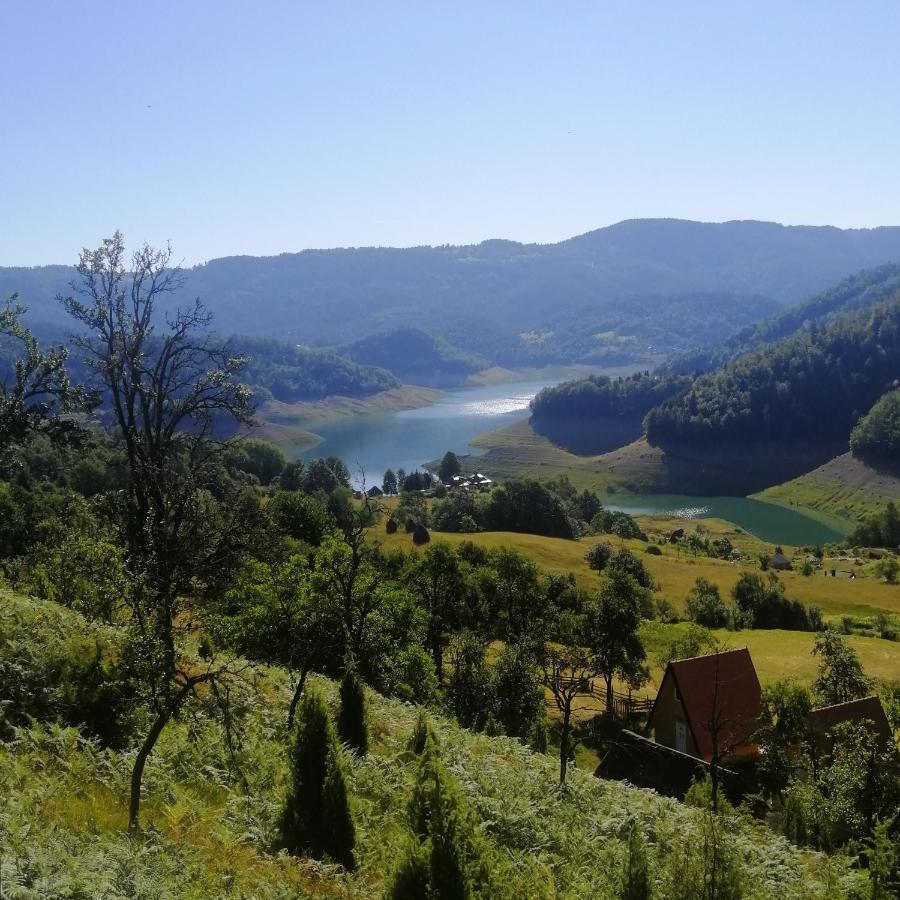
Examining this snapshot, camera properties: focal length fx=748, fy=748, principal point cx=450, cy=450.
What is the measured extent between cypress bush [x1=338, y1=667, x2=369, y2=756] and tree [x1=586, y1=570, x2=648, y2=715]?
26.9 metres

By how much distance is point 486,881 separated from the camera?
371 inches

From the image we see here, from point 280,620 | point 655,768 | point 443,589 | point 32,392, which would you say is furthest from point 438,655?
point 32,392

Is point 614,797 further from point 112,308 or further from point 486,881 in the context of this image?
point 112,308

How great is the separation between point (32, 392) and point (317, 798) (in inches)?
639

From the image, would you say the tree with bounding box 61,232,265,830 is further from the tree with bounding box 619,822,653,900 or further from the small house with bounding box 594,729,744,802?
the small house with bounding box 594,729,744,802

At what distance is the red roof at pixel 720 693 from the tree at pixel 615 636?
644 cm

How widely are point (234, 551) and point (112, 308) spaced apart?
745 cm

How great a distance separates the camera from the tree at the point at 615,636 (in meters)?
41.8

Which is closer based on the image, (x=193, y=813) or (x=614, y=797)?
(x=193, y=813)

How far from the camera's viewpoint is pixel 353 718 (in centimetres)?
1669

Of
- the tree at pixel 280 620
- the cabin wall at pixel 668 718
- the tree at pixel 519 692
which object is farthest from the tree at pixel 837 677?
the tree at pixel 280 620

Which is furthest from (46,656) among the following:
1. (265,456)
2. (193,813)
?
(265,456)

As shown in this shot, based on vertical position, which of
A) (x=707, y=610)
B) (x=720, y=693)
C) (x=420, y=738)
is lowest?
(x=707, y=610)

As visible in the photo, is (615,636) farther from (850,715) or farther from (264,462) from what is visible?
(264,462)
